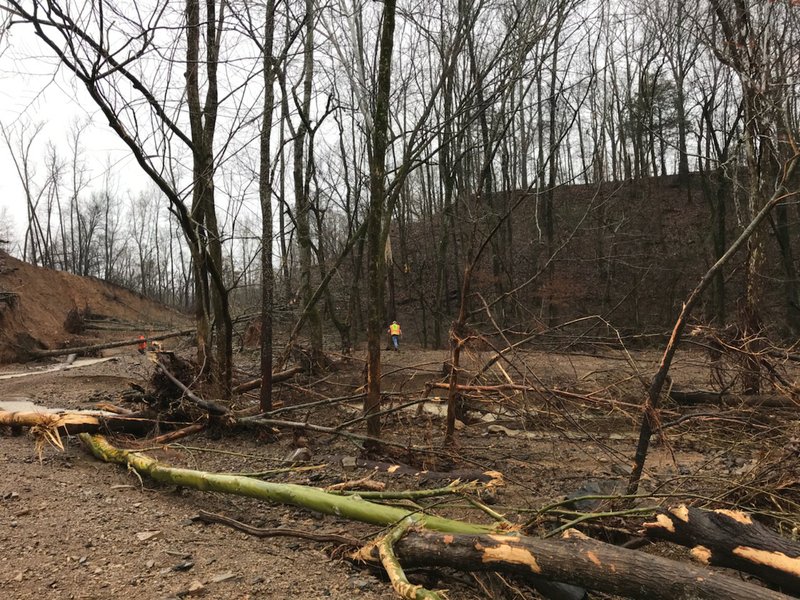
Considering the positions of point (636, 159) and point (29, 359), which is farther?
point (636, 159)

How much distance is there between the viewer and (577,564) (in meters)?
2.78

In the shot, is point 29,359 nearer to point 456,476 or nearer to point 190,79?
point 190,79

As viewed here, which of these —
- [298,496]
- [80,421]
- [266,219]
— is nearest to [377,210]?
[266,219]

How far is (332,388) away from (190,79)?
18.7 feet

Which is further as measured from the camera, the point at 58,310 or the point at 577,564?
the point at 58,310

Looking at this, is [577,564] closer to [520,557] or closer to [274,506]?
[520,557]

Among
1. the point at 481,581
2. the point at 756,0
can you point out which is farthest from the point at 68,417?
the point at 756,0

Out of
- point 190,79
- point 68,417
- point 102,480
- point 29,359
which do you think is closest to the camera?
point 102,480

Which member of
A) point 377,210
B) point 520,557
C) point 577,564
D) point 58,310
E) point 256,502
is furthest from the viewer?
point 58,310

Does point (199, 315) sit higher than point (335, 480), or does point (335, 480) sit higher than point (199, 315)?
point (199, 315)

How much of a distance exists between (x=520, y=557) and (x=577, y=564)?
1.01 ft

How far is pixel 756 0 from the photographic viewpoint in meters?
7.43

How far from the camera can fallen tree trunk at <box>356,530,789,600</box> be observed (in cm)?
249

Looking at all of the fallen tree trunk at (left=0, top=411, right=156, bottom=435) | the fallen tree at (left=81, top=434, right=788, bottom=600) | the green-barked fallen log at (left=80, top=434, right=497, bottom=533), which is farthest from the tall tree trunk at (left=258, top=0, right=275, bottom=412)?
the fallen tree at (left=81, top=434, right=788, bottom=600)
